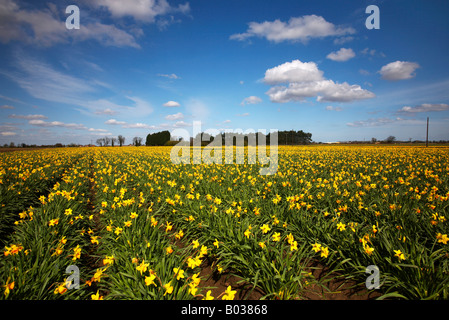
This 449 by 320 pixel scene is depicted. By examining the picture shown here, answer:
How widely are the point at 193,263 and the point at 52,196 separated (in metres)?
5.11

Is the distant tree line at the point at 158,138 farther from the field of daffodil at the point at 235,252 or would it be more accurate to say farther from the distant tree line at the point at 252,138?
the field of daffodil at the point at 235,252

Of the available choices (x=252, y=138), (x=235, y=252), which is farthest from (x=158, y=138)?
(x=235, y=252)

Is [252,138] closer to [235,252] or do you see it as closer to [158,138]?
[158,138]

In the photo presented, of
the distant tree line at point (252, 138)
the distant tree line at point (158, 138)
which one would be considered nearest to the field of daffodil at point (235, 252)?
the distant tree line at point (252, 138)

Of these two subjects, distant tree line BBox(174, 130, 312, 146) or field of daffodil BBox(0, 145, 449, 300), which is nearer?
field of daffodil BBox(0, 145, 449, 300)

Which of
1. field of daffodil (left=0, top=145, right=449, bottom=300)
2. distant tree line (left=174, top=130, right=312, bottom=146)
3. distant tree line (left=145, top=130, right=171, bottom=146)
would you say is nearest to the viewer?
field of daffodil (left=0, top=145, right=449, bottom=300)

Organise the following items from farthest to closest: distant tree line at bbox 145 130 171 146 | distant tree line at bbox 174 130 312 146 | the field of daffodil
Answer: distant tree line at bbox 145 130 171 146
distant tree line at bbox 174 130 312 146
the field of daffodil

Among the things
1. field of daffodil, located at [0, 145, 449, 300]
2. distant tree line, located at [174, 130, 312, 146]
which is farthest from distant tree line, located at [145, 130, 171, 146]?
field of daffodil, located at [0, 145, 449, 300]

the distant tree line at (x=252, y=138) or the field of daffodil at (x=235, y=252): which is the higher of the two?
the distant tree line at (x=252, y=138)

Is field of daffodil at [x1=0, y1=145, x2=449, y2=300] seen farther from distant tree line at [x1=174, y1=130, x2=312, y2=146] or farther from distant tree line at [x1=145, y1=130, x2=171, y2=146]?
distant tree line at [x1=145, y1=130, x2=171, y2=146]

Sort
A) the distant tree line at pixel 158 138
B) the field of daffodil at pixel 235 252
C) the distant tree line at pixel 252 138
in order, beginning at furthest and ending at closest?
the distant tree line at pixel 158 138 → the distant tree line at pixel 252 138 → the field of daffodil at pixel 235 252

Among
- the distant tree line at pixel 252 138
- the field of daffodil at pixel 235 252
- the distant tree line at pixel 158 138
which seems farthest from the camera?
the distant tree line at pixel 158 138
